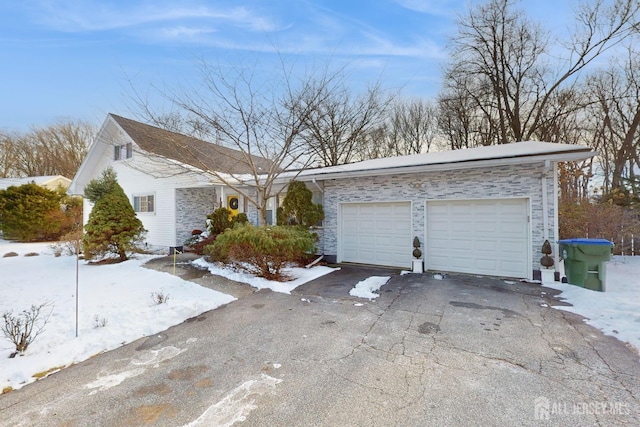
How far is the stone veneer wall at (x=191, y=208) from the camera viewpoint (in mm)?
12734

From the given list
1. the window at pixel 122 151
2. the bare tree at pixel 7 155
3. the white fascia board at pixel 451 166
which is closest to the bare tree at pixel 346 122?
the white fascia board at pixel 451 166

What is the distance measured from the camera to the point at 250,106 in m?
9.18

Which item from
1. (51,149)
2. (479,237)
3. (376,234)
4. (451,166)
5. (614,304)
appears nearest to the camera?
(614,304)

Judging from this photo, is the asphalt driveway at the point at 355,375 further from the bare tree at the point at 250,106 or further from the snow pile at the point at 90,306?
the bare tree at the point at 250,106

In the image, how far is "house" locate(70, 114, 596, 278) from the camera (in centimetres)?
730

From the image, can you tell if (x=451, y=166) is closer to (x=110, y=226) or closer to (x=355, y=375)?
(x=355, y=375)

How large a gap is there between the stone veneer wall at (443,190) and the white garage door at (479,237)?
0.67 ft

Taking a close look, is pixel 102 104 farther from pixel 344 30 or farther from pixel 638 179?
pixel 638 179

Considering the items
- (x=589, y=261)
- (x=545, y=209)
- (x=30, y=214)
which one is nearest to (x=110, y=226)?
(x=30, y=214)

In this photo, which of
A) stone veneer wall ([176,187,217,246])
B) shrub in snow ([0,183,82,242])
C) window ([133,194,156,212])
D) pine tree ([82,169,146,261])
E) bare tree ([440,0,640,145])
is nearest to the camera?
pine tree ([82,169,146,261])

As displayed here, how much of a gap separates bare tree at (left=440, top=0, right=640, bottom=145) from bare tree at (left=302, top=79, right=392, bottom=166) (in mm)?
4822

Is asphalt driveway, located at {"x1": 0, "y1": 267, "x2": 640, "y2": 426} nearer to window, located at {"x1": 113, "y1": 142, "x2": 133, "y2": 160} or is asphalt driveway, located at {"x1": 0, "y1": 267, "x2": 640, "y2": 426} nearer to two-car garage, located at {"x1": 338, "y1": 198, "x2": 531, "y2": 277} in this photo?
two-car garage, located at {"x1": 338, "y1": 198, "x2": 531, "y2": 277}

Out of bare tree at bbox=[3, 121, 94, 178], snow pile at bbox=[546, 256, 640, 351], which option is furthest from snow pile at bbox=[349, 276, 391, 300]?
bare tree at bbox=[3, 121, 94, 178]

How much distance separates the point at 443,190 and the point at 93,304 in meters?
8.42
